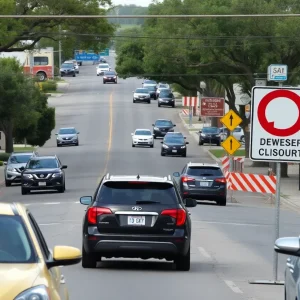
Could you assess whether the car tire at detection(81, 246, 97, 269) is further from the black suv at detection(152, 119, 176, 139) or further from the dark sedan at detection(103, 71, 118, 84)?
the dark sedan at detection(103, 71, 118, 84)

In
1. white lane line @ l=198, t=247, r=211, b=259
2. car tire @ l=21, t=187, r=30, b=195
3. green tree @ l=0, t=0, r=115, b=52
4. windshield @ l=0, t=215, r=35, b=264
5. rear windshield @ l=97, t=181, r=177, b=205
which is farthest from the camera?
green tree @ l=0, t=0, r=115, b=52

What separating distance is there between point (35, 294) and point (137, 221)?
9.20 metres

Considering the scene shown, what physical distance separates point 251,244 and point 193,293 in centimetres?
881

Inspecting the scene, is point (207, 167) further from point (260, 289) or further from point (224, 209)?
point (260, 289)

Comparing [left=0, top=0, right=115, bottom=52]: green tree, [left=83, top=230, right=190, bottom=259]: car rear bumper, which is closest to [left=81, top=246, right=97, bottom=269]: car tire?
[left=83, top=230, right=190, bottom=259]: car rear bumper

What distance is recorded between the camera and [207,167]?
37250 millimetres

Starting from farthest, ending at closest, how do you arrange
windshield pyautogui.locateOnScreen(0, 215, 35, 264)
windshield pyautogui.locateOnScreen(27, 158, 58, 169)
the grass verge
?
the grass verge, windshield pyautogui.locateOnScreen(27, 158, 58, 169), windshield pyautogui.locateOnScreen(0, 215, 35, 264)

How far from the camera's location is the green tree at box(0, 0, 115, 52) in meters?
51.0

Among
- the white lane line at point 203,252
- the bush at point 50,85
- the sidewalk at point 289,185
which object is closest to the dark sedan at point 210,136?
the sidewalk at point 289,185

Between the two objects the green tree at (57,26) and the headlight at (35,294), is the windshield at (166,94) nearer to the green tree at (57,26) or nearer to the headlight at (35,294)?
the green tree at (57,26)

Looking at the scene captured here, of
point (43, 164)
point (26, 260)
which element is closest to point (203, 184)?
point (43, 164)

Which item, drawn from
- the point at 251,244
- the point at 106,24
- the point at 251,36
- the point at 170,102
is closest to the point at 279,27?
the point at 251,36

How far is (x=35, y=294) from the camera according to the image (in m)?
7.02

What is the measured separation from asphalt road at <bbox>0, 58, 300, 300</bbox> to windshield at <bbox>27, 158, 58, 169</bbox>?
1137 mm
